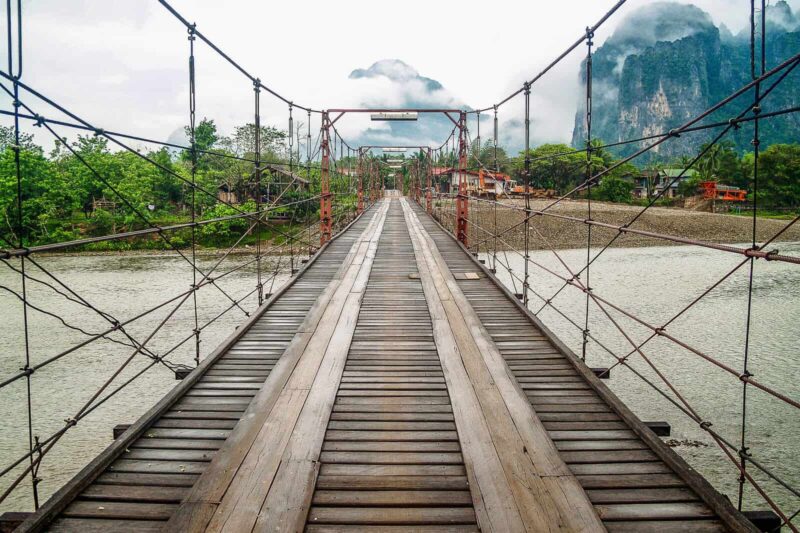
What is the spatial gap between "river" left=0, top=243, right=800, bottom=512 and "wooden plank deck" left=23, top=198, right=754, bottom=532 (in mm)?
2946

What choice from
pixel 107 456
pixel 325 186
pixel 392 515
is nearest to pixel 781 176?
pixel 325 186

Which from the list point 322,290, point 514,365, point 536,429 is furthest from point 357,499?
point 322,290

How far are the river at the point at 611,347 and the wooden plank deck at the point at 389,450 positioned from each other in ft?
9.67

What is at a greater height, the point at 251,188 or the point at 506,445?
the point at 251,188

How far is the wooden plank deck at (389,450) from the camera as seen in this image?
60.6 inches

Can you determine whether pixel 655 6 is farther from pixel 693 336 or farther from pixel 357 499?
pixel 357 499

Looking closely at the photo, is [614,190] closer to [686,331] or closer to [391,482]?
[686,331]

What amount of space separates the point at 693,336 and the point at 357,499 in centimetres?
762

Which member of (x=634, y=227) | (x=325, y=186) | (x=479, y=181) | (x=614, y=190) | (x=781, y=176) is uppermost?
(x=614, y=190)

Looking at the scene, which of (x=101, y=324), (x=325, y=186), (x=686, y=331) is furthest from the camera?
(x=101, y=324)

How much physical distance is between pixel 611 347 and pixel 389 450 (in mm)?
6268

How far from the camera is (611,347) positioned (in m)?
7.42

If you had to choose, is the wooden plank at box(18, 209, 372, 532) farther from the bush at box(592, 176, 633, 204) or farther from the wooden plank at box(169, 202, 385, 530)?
the bush at box(592, 176, 633, 204)

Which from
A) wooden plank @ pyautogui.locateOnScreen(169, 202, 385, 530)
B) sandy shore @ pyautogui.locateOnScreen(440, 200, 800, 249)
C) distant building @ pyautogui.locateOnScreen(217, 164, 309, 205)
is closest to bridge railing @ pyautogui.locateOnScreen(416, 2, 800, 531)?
wooden plank @ pyautogui.locateOnScreen(169, 202, 385, 530)
